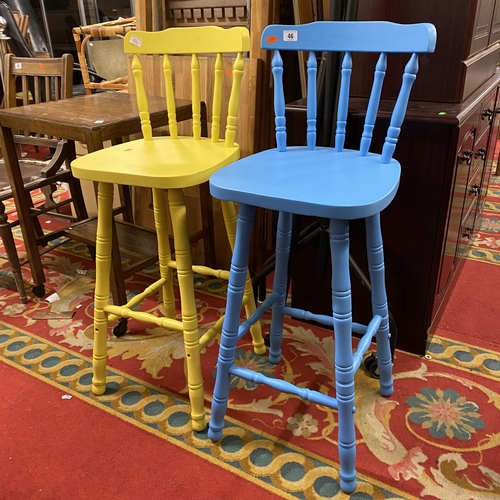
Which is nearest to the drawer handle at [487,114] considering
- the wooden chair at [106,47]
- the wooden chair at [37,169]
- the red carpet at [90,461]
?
the red carpet at [90,461]

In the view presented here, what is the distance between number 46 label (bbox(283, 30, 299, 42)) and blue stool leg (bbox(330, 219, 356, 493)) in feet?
1.81

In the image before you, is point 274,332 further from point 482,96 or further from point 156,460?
point 482,96

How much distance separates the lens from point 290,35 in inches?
48.1

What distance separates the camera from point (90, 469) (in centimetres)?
120

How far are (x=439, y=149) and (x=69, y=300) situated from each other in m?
1.49

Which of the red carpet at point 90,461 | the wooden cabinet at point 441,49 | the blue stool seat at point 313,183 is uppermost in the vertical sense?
the wooden cabinet at point 441,49

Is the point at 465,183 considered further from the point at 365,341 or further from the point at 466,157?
the point at 365,341

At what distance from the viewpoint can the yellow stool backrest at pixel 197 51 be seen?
128cm

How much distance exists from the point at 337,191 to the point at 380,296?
409mm

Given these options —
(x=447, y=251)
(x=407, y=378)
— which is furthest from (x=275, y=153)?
(x=407, y=378)

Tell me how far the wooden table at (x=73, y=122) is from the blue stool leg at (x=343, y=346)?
0.89 metres

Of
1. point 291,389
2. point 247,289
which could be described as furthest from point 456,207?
point 291,389

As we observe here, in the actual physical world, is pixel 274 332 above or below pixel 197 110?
below

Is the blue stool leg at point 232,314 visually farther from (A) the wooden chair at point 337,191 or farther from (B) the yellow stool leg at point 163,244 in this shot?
(B) the yellow stool leg at point 163,244
